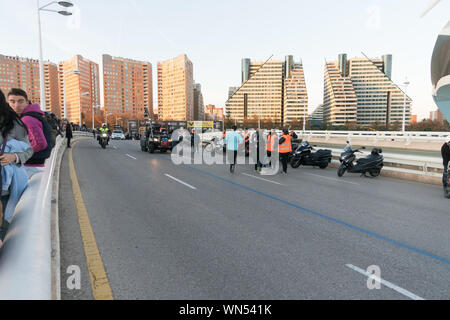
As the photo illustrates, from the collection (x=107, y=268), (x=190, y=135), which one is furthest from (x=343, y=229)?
(x=190, y=135)

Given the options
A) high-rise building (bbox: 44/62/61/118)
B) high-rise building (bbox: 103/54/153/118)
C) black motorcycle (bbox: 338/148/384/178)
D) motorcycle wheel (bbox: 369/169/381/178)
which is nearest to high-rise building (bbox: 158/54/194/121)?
high-rise building (bbox: 103/54/153/118)

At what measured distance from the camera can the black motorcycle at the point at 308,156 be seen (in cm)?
1549

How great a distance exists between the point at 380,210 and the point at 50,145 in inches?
269

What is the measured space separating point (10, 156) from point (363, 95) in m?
212

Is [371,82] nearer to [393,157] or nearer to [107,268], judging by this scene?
[393,157]

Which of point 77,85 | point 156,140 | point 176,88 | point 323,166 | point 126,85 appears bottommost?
point 323,166

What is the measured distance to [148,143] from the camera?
2261cm

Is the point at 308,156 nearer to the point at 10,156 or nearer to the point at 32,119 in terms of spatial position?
the point at 32,119

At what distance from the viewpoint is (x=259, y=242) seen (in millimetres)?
4801

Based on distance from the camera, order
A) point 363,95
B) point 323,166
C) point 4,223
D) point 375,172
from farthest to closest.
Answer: point 363,95 < point 323,166 < point 375,172 < point 4,223

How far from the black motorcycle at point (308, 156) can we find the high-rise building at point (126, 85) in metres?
163

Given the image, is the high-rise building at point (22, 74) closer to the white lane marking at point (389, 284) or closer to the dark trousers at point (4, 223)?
the dark trousers at point (4, 223)

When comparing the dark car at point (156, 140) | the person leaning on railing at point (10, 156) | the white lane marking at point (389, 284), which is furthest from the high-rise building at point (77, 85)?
the white lane marking at point (389, 284)

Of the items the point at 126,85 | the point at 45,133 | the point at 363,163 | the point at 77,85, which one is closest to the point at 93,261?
the point at 45,133
